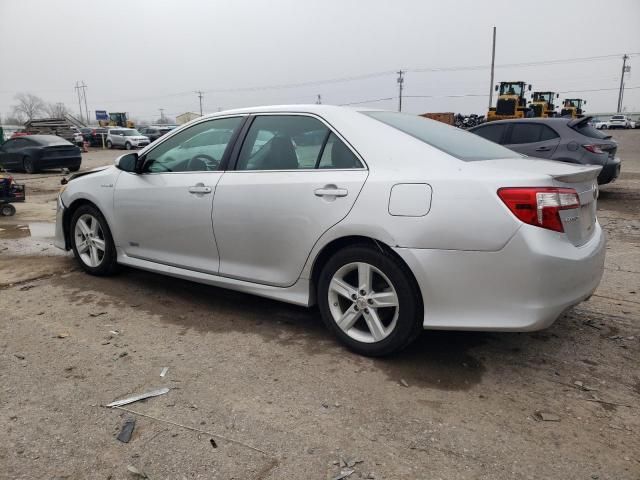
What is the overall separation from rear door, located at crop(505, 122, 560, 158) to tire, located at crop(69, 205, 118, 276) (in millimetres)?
6987

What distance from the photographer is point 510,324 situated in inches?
107

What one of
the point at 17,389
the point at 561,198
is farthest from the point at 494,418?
the point at 17,389

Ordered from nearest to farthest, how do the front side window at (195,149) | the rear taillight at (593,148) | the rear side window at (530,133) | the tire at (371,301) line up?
the tire at (371,301) < the front side window at (195,149) < the rear taillight at (593,148) < the rear side window at (530,133)

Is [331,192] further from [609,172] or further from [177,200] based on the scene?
[609,172]

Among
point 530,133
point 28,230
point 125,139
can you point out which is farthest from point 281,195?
point 125,139

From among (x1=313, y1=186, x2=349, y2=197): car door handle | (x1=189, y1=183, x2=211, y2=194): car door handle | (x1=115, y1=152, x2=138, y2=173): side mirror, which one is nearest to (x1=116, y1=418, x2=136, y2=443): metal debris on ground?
(x1=313, y1=186, x2=349, y2=197): car door handle

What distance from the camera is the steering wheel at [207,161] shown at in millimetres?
3893

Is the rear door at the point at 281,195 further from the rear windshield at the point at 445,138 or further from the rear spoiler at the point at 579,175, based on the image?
the rear spoiler at the point at 579,175

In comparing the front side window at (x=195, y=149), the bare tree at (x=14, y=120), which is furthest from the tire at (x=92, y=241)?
the bare tree at (x=14, y=120)

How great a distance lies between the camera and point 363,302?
123 inches

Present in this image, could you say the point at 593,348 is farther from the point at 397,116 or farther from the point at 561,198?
the point at 397,116

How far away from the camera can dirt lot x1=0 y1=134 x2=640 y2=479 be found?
2252 mm

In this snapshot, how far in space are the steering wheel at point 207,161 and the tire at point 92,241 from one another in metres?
1.19

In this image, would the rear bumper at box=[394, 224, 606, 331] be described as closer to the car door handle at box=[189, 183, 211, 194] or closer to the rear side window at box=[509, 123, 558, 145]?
the car door handle at box=[189, 183, 211, 194]
